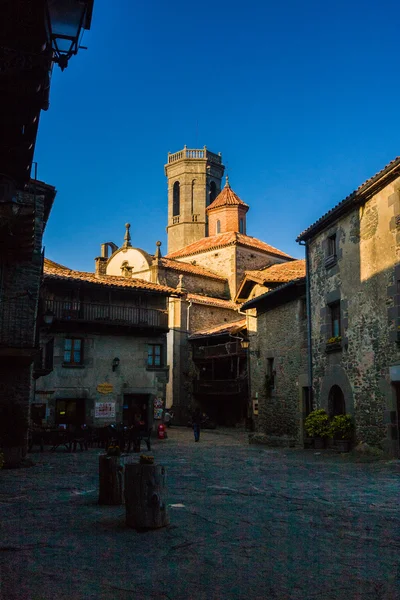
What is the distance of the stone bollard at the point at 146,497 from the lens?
6.39 meters

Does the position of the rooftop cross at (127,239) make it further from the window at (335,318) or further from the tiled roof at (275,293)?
the window at (335,318)

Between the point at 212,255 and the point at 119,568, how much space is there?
41.6 m

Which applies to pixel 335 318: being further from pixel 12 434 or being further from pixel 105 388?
pixel 105 388

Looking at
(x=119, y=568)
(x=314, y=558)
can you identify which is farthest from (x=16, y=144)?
(x=314, y=558)

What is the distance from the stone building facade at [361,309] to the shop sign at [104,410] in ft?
34.5

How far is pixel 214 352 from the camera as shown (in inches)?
1372

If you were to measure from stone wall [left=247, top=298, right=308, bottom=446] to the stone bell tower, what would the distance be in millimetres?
35684

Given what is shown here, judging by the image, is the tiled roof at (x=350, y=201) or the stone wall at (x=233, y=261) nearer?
the tiled roof at (x=350, y=201)

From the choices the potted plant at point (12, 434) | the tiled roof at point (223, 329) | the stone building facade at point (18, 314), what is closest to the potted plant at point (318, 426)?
the stone building facade at point (18, 314)

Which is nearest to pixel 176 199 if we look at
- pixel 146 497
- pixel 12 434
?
pixel 12 434

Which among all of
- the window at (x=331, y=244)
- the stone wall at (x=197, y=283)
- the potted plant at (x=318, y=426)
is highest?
the stone wall at (x=197, y=283)

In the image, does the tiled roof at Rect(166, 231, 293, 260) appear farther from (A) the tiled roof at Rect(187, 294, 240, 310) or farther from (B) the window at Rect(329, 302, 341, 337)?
(B) the window at Rect(329, 302, 341, 337)

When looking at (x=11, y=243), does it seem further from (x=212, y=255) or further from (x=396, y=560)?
(x=212, y=255)

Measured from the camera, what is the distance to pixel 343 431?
53.0ft
